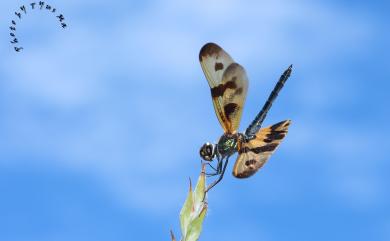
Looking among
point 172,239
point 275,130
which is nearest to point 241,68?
point 275,130

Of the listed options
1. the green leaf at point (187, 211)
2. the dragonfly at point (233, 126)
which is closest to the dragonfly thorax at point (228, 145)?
the dragonfly at point (233, 126)

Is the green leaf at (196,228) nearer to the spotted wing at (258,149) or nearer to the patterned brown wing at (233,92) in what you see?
the spotted wing at (258,149)

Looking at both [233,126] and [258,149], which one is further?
[233,126]

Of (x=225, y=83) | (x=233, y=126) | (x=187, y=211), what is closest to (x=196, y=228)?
(x=187, y=211)

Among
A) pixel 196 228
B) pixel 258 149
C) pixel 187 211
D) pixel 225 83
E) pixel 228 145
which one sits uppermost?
pixel 225 83

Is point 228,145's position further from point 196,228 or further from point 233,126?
point 196,228

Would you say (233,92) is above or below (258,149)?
above
